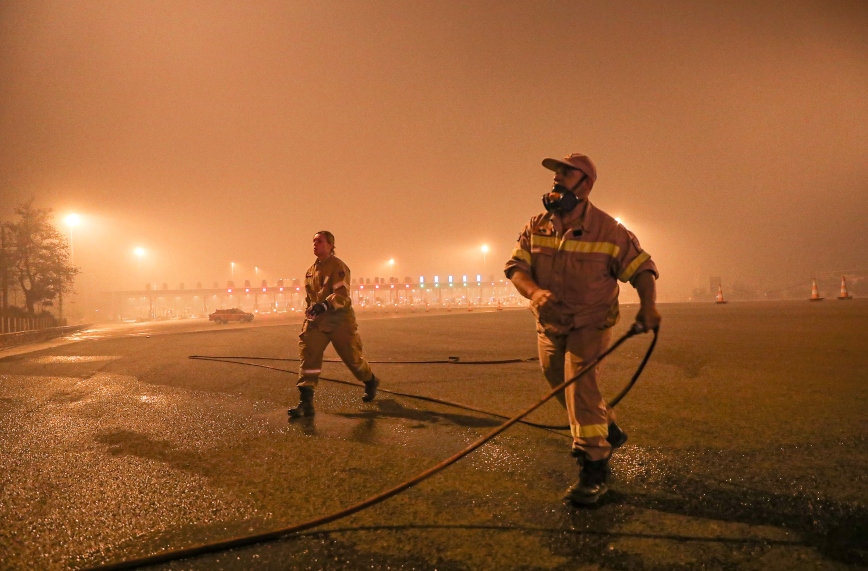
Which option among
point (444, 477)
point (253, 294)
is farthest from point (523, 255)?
point (253, 294)

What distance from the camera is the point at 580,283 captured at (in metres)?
3.04

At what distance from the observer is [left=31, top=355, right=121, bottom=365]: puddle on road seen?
34.8ft

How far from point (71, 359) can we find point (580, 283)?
1183 centimetres

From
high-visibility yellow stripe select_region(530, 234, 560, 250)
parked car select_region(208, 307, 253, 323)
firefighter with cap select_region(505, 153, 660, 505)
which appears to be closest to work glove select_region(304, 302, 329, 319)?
firefighter with cap select_region(505, 153, 660, 505)

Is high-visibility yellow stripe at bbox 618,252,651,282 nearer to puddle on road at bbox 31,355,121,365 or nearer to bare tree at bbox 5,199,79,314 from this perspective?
puddle on road at bbox 31,355,121,365

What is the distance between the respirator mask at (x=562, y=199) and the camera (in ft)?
10.1

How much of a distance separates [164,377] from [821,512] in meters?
8.06

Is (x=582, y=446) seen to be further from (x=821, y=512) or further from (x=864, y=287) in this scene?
(x=864, y=287)

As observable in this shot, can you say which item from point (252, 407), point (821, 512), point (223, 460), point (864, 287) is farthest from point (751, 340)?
point (864, 287)

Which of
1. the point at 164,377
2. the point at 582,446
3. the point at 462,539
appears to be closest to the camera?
the point at 462,539

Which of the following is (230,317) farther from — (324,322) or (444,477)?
(444,477)

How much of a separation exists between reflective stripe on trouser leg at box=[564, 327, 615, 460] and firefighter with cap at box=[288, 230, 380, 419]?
2675mm

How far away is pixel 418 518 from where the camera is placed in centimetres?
258

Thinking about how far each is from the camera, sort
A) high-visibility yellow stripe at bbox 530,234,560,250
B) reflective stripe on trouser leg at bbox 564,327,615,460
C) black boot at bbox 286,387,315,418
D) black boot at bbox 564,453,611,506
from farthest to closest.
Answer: black boot at bbox 286,387,315,418 < high-visibility yellow stripe at bbox 530,234,560,250 < reflective stripe on trouser leg at bbox 564,327,615,460 < black boot at bbox 564,453,611,506
